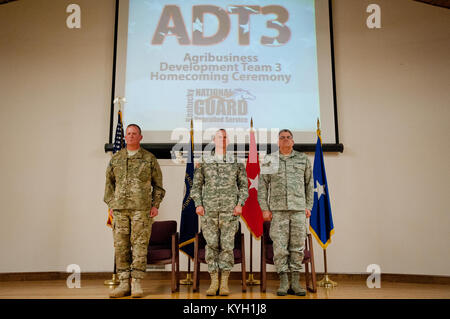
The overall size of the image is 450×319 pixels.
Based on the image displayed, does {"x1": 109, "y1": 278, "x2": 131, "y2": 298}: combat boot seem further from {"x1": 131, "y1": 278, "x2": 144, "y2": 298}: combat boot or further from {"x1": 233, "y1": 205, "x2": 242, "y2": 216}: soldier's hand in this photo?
{"x1": 233, "y1": 205, "x2": 242, "y2": 216}: soldier's hand

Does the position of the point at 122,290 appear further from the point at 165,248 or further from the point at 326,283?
the point at 326,283

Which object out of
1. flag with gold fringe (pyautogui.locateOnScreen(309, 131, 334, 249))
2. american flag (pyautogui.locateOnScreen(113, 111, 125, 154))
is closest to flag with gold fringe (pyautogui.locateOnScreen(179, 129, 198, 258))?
american flag (pyautogui.locateOnScreen(113, 111, 125, 154))

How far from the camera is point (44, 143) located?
470 cm

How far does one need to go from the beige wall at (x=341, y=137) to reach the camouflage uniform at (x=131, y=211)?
1359mm

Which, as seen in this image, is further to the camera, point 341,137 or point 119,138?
point 341,137

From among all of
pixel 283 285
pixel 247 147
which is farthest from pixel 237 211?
pixel 247 147

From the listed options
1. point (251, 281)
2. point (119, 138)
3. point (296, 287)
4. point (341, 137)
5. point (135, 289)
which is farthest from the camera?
point (341, 137)

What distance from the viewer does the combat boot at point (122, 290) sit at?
10.0 ft

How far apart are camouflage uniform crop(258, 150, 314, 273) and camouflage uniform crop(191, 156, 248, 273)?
26 cm

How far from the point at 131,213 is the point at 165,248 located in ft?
2.96

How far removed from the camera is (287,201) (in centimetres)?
327

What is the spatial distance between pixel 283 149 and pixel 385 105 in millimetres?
2111

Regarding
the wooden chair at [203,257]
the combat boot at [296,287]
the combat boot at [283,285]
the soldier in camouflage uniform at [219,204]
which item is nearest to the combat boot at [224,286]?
the soldier in camouflage uniform at [219,204]
